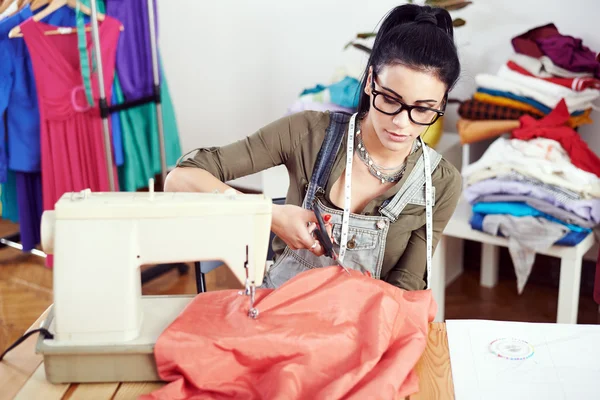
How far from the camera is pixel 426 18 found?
1.55 meters

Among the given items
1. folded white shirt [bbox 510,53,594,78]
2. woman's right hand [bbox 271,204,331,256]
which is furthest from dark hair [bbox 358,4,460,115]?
folded white shirt [bbox 510,53,594,78]

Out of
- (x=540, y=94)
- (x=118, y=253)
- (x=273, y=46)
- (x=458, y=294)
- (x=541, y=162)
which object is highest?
(x=273, y=46)

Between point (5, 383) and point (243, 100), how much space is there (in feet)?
9.14

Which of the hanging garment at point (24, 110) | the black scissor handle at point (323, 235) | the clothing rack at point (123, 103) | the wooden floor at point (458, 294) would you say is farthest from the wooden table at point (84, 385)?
the hanging garment at point (24, 110)

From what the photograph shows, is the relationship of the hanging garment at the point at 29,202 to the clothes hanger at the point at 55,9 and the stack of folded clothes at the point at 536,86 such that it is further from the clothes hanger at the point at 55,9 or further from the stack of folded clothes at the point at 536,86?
the stack of folded clothes at the point at 536,86

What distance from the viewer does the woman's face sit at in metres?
1.48

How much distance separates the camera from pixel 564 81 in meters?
2.50

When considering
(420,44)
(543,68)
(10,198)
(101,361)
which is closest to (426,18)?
(420,44)

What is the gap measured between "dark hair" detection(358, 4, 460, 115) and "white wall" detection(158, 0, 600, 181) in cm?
139

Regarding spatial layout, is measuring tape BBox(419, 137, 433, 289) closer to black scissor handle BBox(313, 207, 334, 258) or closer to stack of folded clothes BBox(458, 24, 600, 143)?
black scissor handle BBox(313, 207, 334, 258)

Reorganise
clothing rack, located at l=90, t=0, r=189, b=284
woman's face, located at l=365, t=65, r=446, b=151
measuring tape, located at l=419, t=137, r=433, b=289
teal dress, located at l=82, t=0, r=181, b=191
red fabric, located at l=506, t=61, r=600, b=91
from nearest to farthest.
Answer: woman's face, located at l=365, t=65, r=446, b=151 → measuring tape, located at l=419, t=137, r=433, b=289 → red fabric, located at l=506, t=61, r=600, b=91 → clothing rack, located at l=90, t=0, r=189, b=284 → teal dress, located at l=82, t=0, r=181, b=191

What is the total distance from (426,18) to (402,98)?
20 cm

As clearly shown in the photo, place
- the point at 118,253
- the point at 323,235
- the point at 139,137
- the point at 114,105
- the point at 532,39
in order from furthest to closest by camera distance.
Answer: the point at 139,137 → the point at 114,105 → the point at 532,39 → the point at 323,235 → the point at 118,253

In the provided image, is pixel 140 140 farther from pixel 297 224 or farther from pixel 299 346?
pixel 299 346
